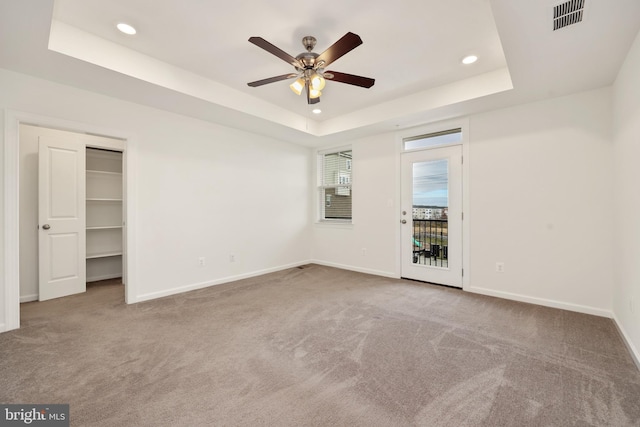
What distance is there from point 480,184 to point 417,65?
1.78 m

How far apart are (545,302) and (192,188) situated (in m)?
4.73

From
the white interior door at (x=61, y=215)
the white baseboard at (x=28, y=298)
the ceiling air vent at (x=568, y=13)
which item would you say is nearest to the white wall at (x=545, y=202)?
the ceiling air vent at (x=568, y=13)

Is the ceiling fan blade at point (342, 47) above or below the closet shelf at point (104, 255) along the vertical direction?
above

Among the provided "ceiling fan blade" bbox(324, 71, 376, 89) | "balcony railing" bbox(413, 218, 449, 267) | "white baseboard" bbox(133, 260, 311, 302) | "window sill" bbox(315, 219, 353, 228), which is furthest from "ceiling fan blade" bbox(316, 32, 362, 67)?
"white baseboard" bbox(133, 260, 311, 302)

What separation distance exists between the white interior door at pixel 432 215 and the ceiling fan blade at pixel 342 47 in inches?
96.9

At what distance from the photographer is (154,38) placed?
2.51m

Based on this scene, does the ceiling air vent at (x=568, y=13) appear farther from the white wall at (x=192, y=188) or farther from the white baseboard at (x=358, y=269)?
the white wall at (x=192, y=188)

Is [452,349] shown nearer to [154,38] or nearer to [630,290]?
[630,290]

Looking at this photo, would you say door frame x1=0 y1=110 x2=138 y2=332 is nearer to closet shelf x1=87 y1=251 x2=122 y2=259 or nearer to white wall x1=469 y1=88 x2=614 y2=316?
closet shelf x1=87 y1=251 x2=122 y2=259

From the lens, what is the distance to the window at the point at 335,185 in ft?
17.3

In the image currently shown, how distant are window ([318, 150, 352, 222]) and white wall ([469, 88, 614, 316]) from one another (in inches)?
85.9

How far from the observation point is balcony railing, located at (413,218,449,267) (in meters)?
4.01

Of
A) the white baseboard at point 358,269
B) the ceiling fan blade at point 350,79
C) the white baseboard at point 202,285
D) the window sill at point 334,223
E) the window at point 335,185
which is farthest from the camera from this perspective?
the window at point 335,185

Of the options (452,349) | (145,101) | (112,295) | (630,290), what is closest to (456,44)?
(630,290)
